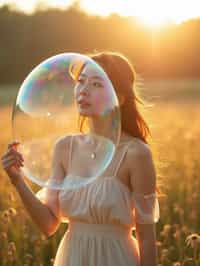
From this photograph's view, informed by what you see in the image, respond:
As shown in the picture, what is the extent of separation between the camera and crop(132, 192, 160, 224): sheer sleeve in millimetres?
3955

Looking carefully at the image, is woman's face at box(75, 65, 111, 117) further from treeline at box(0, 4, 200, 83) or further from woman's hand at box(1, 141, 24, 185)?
treeline at box(0, 4, 200, 83)

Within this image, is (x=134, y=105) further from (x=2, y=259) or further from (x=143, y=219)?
(x=2, y=259)

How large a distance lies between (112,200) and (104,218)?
4.1 inches

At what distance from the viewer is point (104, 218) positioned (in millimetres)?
3994

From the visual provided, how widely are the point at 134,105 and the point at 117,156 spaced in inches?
10.3

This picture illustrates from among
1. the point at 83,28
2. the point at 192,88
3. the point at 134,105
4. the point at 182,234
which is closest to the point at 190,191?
the point at 182,234

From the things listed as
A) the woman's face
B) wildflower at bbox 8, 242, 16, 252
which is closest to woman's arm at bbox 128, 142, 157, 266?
the woman's face

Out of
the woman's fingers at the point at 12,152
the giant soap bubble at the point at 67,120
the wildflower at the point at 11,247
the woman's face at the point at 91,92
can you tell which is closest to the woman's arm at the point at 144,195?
the giant soap bubble at the point at 67,120

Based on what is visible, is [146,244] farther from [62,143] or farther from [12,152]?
[12,152]

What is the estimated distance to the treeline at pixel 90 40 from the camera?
51781mm

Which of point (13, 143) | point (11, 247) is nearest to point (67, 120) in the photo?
point (13, 143)

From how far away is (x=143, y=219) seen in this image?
13.1ft

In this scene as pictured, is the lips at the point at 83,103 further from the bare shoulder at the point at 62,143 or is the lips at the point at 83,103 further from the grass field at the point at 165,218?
the grass field at the point at 165,218

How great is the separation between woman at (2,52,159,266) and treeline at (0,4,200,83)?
144 feet
